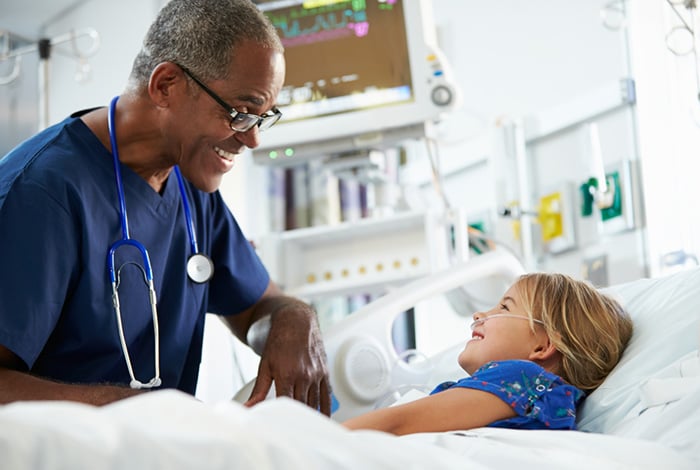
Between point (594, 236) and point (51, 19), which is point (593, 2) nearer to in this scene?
point (594, 236)

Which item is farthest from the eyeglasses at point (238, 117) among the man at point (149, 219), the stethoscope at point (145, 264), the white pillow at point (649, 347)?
the white pillow at point (649, 347)

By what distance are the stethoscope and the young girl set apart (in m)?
0.49

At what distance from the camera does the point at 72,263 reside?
1760mm

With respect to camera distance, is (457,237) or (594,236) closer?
(457,237)

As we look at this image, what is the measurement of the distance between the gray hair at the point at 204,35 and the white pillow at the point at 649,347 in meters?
0.87

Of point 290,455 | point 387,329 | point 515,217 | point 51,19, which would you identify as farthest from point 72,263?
point 51,19

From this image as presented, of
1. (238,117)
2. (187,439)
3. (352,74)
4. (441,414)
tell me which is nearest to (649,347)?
(441,414)

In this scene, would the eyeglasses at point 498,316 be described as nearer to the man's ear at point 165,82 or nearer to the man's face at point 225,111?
the man's face at point 225,111

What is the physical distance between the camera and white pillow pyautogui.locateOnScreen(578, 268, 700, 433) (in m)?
1.57

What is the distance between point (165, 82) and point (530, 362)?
88cm

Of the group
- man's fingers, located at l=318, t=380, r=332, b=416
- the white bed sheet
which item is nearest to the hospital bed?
the white bed sheet

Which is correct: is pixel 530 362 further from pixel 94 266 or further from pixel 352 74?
pixel 352 74

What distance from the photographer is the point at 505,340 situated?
5.82ft

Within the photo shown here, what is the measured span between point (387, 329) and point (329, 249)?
1.23 metres
